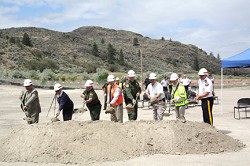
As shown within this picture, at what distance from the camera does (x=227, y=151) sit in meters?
8.15

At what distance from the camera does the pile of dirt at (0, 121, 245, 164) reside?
25.4 ft

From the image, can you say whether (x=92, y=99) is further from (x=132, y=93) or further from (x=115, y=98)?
(x=132, y=93)

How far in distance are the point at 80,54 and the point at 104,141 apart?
303 feet

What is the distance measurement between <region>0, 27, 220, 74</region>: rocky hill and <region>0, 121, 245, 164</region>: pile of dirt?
6070 cm

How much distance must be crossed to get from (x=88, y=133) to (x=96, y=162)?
0.91 metres

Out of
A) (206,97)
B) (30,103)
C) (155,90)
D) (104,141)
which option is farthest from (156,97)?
(30,103)

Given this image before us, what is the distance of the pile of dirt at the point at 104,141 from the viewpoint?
775 cm

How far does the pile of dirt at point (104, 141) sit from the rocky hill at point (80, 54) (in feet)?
199

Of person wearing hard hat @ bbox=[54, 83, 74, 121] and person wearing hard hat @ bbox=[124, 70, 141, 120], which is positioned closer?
person wearing hard hat @ bbox=[54, 83, 74, 121]

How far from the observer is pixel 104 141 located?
802cm

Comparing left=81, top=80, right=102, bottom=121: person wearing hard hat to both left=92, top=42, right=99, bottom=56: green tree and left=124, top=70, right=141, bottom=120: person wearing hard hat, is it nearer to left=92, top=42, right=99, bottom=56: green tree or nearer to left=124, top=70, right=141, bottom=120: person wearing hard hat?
left=124, top=70, right=141, bottom=120: person wearing hard hat

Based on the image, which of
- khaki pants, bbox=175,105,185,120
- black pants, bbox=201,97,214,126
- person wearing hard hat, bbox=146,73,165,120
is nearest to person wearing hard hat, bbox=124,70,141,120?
person wearing hard hat, bbox=146,73,165,120

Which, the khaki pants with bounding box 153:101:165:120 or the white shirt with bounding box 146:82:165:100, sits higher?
the white shirt with bounding box 146:82:165:100

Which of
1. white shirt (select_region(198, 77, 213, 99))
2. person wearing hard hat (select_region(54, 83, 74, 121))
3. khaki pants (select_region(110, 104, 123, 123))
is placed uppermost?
white shirt (select_region(198, 77, 213, 99))
